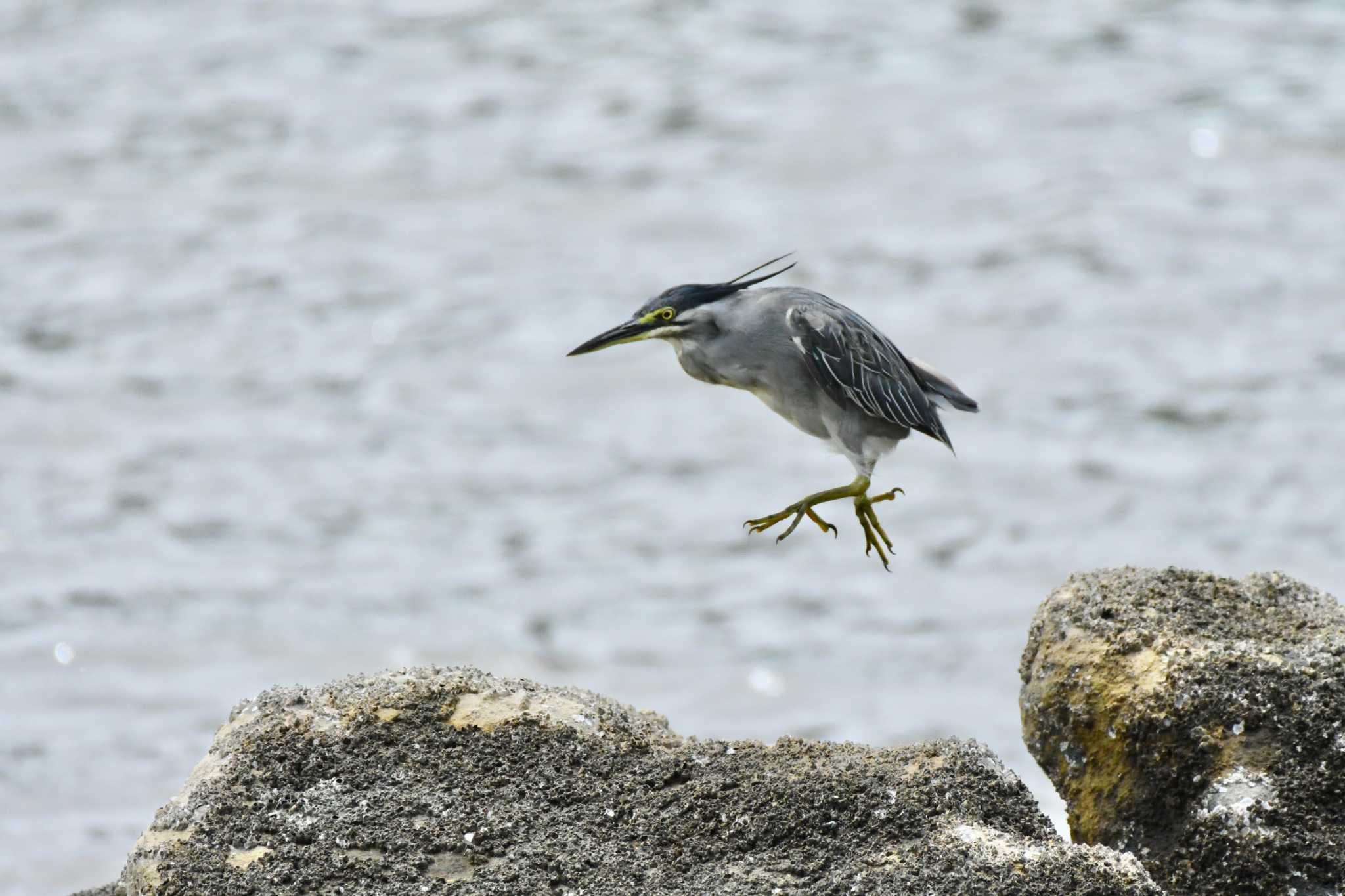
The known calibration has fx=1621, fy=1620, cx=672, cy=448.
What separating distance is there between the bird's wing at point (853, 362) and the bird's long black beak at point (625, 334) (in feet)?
1.12

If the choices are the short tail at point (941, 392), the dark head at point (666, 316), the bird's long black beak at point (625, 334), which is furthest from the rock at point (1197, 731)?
the bird's long black beak at point (625, 334)

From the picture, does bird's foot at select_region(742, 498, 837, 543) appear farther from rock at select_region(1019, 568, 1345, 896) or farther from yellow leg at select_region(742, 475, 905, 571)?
rock at select_region(1019, 568, 1345, 896)

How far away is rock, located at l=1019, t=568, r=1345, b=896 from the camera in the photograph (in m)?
4.20

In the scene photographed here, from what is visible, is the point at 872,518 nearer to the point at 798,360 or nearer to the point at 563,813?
the point at 798,360

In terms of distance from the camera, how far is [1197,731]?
4.29m

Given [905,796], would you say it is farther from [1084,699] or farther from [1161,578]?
[1161,578]

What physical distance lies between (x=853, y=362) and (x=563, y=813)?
1425 mm

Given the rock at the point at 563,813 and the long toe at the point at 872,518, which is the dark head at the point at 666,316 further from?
the rock at the point at 563,813

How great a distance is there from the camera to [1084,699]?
4.51 meters

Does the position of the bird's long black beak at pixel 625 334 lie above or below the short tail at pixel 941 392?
above

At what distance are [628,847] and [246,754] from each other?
3.54 feet

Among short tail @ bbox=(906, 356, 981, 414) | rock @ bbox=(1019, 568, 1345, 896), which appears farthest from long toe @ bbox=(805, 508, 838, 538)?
rock @ bbox=(1019, 568, 1345, 896)

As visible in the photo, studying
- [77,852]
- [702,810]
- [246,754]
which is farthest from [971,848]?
[77,852]

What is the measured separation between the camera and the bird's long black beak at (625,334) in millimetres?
3590
